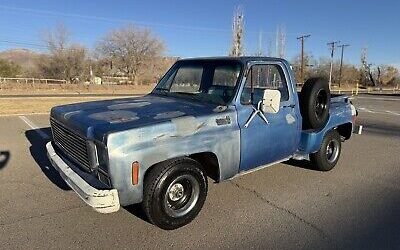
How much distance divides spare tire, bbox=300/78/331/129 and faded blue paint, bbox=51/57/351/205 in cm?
20

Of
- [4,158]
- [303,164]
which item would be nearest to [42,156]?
[4,158]

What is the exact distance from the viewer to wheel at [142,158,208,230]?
3.18 m

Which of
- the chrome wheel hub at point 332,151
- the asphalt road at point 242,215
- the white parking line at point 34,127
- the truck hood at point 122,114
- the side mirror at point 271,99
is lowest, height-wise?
the asphalt road at point 242,215

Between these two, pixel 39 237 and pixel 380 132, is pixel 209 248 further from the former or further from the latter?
pixel 380 132

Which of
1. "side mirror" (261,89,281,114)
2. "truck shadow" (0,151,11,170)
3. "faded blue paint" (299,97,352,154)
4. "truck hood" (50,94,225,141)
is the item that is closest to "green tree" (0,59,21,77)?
"truck shadow" (0,151,11,170)

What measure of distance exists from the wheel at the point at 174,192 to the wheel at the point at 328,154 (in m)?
2.60

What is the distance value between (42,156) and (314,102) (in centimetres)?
511

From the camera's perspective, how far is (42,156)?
20.0ft

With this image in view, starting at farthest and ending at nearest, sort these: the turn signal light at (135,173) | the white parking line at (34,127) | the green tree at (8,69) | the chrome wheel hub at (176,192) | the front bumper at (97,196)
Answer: the green tree at (8,69), the white parking line at (34,127), the chrome wheel hub at (176,192), the turn signal light at (135,173), the front bumper at (97,196)

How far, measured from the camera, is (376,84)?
274ft

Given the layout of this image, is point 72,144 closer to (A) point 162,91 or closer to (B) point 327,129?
(A) point 162,91

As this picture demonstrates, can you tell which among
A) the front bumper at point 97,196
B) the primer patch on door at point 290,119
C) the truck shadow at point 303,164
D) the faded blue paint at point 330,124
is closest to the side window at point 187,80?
the primer patch on door at point 290,119

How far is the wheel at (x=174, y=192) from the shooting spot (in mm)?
3179

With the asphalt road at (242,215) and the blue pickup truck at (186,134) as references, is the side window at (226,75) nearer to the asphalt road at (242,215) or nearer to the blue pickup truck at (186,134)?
the blue pickup truck at (186,134)
